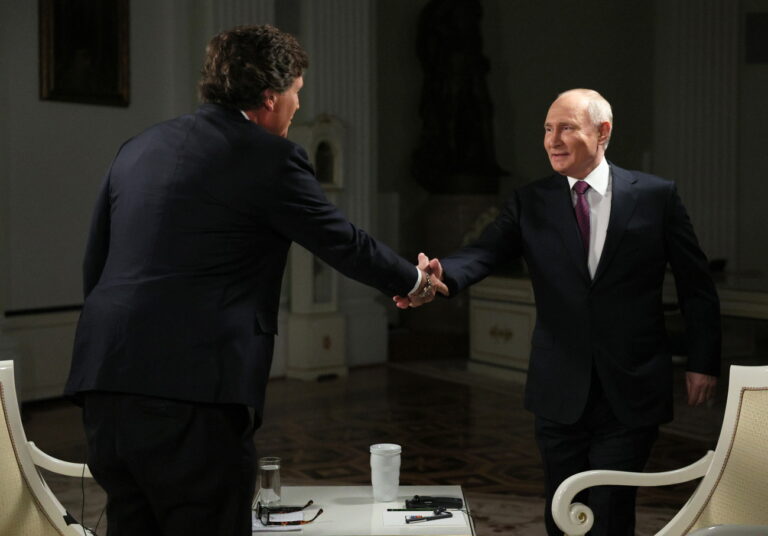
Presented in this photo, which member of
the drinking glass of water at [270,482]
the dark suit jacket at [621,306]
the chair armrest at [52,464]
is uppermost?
the dark suit jacket at [621,306]

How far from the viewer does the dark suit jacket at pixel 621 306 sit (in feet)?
9.18

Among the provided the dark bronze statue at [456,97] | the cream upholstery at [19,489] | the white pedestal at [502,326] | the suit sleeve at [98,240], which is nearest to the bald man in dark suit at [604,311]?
the suit sleeve at [98,240]

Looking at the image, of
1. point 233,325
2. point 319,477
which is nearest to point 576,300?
point 233,325

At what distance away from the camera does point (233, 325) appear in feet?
6.88

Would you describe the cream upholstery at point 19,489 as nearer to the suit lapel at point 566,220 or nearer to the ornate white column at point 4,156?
the suit lapel at point 566,220

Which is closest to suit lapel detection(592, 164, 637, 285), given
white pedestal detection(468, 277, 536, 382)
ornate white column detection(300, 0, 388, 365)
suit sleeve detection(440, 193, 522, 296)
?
suit sleeve detection(440, 193, 522, 296)

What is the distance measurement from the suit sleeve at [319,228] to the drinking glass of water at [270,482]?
63 cm

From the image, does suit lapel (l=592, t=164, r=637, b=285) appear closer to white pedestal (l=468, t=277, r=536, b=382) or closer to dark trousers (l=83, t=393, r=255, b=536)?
dark trousers (l=83, t=393, r=255, b=536)

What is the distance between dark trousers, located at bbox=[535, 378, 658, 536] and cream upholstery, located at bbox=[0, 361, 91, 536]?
125 centimetres

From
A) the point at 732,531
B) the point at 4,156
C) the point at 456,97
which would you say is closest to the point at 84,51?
the point at 4,156

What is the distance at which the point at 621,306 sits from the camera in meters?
2.81

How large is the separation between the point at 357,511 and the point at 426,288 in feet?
2.10

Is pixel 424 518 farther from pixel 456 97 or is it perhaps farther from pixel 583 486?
pixel 456 97

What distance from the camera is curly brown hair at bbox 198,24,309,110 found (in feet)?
7.08
